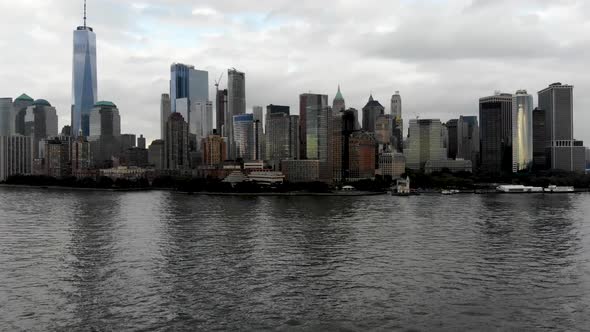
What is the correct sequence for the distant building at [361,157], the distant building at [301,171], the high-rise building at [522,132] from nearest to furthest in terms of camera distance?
the distant building at [301,171]
the distant building at [361,157]
the high-rise building at [522,132]

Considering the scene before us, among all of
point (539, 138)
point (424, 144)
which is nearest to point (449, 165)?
point (424, 144)

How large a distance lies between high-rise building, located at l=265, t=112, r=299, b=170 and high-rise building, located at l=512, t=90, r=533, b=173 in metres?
68.4

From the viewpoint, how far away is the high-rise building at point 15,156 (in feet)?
579

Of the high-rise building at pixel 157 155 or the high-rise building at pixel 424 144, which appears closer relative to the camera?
the high-rise building at pixel 157 155

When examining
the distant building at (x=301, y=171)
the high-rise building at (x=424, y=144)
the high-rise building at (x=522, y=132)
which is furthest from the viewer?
the high-rise building at (x=424, y=144)

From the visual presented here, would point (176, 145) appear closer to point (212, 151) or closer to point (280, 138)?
point (212, 151)

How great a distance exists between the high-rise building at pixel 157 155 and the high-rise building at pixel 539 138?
12141 centimetres

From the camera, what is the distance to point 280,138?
6757 inches

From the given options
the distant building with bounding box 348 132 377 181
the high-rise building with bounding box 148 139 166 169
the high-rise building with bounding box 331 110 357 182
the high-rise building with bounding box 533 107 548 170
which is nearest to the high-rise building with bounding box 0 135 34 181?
the high-rise building with bounding box 148 139 166 169

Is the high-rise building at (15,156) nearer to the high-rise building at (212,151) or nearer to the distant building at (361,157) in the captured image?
the high-rise building at (212,151)

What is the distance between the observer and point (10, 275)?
74.1ft

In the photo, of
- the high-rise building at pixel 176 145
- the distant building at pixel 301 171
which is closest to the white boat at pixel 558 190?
the distant building at pixel 301 171

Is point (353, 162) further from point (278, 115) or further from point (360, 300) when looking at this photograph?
point (360, 300)

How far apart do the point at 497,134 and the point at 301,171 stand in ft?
230
